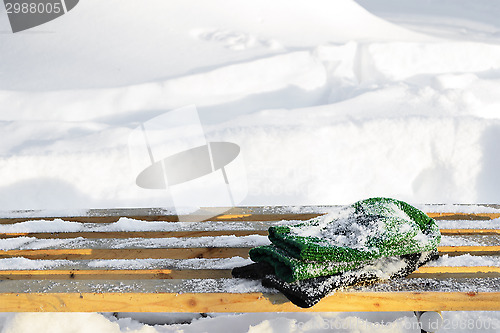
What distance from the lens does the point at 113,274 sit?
4.63 feet

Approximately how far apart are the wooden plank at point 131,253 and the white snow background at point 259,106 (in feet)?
1.12

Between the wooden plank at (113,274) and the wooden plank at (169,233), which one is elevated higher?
the wooden plank at (113,274)

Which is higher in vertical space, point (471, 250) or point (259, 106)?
point (471, 250)

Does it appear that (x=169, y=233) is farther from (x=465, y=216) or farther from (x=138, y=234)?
(x=465, y=216)

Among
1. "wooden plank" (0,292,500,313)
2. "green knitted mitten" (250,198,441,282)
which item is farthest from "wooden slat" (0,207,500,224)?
"wooden plank" (0,292,500,313)

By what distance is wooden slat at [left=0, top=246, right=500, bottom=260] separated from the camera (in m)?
1.53

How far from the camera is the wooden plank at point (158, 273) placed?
1387 mm

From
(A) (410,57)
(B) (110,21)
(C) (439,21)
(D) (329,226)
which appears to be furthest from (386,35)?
(D) (329,226)

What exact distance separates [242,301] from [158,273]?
0.27 meters

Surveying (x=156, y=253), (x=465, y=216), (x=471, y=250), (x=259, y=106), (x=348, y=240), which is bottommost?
(x=259, y=106)

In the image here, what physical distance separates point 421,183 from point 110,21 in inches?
127

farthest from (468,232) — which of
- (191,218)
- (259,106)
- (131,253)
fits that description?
(259,106)

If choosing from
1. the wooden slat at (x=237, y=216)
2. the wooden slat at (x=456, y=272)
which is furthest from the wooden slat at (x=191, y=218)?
the wooden slat at (x=456, y=272)

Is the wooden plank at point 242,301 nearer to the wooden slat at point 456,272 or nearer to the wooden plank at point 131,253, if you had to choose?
the wooden slat at point 456,272
